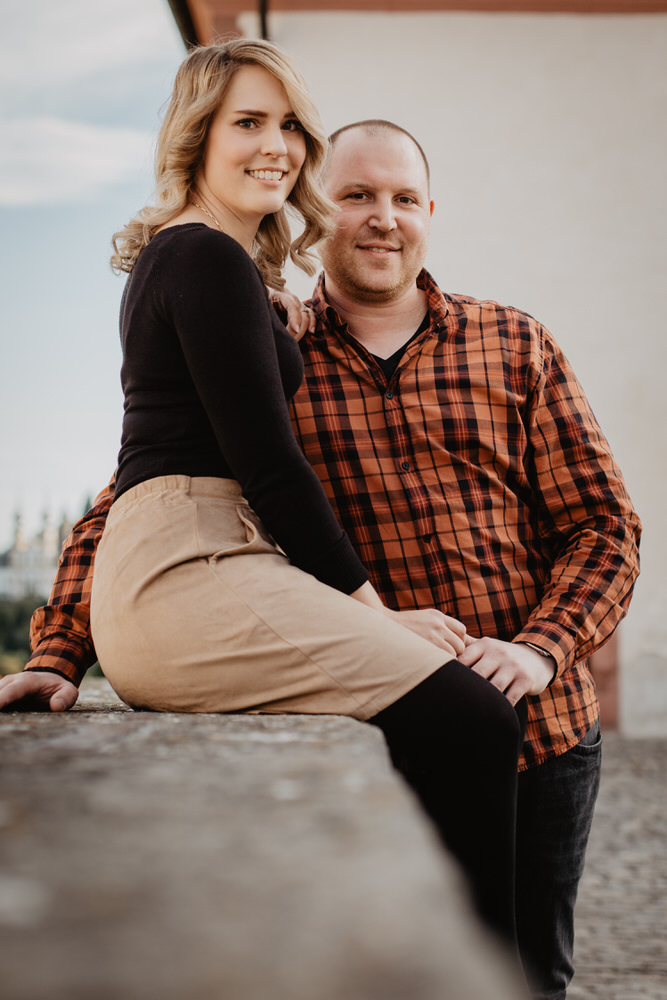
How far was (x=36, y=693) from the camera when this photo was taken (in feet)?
5.59

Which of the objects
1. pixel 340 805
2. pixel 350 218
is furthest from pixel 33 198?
pixel 340 805

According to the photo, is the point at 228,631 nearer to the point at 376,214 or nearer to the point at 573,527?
the point at 573,527

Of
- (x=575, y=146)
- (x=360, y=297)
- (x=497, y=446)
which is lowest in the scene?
(x=497, y=446)

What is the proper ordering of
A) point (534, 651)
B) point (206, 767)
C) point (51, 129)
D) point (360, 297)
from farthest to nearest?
point (51, 129) → point (360, 297) → point (534, 651) → point (206, 767)

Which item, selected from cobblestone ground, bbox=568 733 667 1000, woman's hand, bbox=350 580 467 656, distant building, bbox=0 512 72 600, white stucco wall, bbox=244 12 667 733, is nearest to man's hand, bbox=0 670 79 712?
woman's hand, bbox=350 580 467 656

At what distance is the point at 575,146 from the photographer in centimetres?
916

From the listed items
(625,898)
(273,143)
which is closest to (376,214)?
(273,143)

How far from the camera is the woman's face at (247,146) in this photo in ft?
5.97

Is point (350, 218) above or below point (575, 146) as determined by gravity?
below

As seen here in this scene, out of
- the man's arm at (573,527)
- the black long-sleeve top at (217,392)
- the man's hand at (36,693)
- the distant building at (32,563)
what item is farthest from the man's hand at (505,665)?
the distant building at (32,563)

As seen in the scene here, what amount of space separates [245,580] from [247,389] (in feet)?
0.97

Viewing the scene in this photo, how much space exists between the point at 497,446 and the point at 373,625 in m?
1.02

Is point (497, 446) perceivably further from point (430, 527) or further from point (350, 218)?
point (350, 218)

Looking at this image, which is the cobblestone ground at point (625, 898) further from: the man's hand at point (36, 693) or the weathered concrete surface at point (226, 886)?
the weathered concrete surface at point (226, 886)
